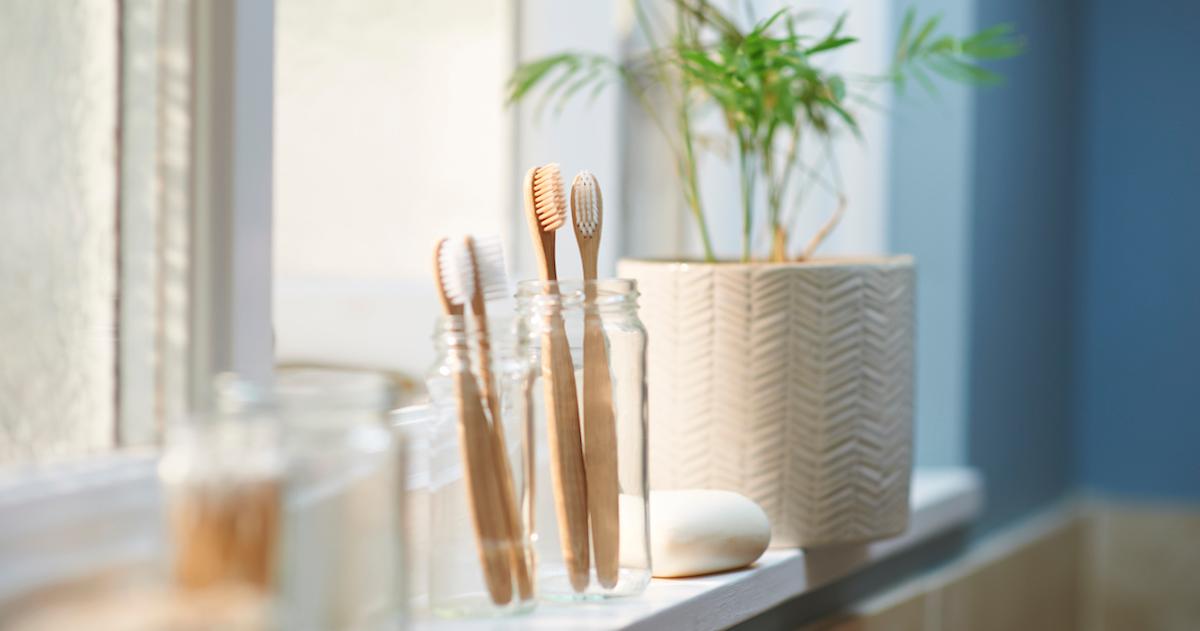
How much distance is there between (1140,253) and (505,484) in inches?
66.2

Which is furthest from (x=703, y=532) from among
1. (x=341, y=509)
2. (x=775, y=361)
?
(x=341, y=509)

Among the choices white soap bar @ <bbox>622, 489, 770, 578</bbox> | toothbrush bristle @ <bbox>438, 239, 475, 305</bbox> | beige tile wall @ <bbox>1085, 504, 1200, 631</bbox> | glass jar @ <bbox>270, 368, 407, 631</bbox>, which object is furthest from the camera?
beige tile wall @ <bbox>1085, 504, 1200, 631</bbox>

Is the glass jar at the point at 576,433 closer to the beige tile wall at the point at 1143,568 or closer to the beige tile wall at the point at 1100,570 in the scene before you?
the beige tile wall at the point at 1100,570

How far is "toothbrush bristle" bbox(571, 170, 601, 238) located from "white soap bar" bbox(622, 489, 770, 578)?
215 millimetres

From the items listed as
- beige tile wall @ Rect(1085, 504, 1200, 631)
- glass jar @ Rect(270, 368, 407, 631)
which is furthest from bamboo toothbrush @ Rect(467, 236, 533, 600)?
beige tile wall @ Rect(1085, 504, 1200, 631)

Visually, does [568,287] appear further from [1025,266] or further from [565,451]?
[1025,266]

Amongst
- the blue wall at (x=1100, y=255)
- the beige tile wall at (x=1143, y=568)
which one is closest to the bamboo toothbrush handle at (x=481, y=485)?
the blue wall at (x=1100, y=255)

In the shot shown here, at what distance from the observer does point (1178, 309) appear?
2082mm

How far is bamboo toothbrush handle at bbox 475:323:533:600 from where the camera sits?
0.71 m

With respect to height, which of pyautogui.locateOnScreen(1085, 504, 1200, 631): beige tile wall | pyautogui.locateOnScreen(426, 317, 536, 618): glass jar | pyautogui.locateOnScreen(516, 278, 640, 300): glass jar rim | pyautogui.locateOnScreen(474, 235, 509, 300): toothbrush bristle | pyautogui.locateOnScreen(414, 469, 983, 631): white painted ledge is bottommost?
pyautogui.locateOnScreen(1085, 504, 1200, 631): beige tile wall

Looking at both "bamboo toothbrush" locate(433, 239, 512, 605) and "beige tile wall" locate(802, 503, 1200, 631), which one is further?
"beige tile wall" locate(802, 503, 1200, 631)

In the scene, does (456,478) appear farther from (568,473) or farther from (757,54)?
(757,54)

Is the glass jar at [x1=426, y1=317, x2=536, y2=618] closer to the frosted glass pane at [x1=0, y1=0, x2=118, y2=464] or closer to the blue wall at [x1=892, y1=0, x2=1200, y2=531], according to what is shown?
the frosted glass pane at [x1=0, y1=0, x2=118, y2=464]

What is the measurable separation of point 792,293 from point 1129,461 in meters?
1.35
